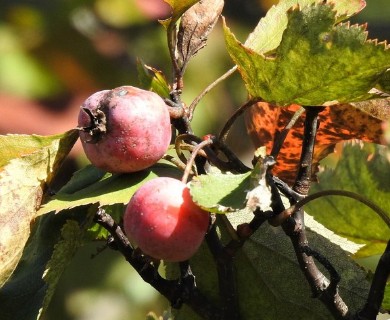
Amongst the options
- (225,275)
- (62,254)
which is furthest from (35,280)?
(225,275)

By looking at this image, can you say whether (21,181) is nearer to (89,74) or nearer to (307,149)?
(307,149)

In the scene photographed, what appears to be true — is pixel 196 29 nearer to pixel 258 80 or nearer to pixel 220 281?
pixel 258 80

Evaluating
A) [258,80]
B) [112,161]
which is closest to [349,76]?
[258,80]

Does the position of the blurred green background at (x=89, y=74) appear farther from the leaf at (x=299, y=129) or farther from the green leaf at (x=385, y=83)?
the green leaf at (x=385, y=83)

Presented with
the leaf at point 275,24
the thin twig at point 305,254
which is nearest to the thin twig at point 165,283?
the thin twig at point 305,254

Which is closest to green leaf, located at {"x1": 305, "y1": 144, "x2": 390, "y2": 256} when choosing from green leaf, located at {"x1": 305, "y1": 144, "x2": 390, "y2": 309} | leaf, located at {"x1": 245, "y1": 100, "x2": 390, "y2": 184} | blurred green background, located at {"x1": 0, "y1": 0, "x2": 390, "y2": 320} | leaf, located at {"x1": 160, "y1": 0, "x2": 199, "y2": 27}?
green leaf, located at {"x1": 305, "y1": 144, "x2": 390, "y2": 309}
